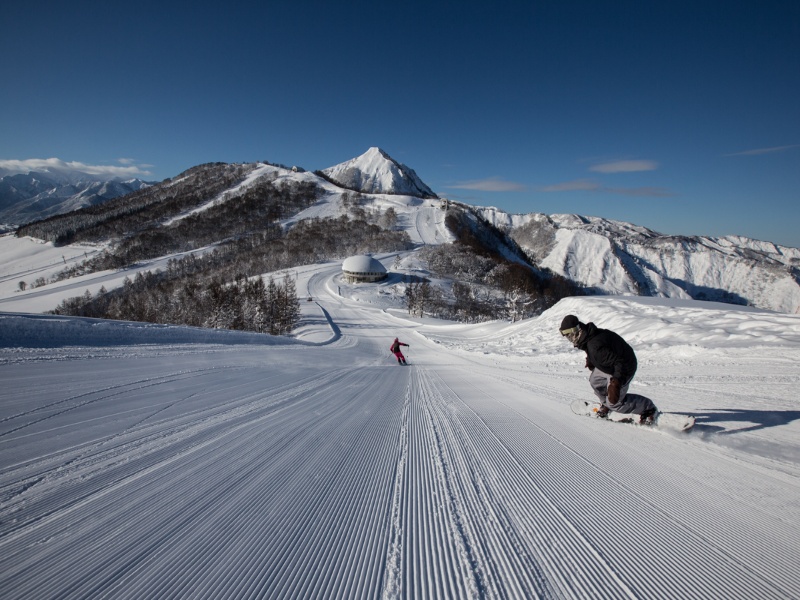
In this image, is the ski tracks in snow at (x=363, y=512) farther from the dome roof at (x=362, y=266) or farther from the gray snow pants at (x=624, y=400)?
the dome roof at (x=362, y=266)

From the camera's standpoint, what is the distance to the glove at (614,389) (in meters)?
4.02

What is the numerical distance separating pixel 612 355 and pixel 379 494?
10.6ft

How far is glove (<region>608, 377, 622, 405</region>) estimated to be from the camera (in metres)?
4.02

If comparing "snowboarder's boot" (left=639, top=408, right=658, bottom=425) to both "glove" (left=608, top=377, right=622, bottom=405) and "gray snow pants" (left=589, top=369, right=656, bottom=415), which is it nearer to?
"gray snow pants" (left=589, top=369, right=656, bottom=415)

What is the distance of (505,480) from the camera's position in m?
2.83

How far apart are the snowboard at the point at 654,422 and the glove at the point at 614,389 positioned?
11.8 inches

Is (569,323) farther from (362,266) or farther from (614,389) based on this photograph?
(362,266)

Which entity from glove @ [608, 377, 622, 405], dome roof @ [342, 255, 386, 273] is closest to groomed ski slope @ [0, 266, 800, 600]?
glove @ [608, 377, 622, 405]

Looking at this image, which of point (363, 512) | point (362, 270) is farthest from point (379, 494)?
point (362, 270)

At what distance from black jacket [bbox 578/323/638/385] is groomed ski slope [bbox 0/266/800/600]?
0.75m

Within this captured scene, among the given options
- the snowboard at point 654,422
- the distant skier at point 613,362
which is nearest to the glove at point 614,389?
the distant skier at point 613,362

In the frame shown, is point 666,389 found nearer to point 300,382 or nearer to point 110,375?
point 300,382

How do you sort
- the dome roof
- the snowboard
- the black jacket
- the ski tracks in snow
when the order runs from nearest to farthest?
the ski tracks in snow < the snowboard < the black jacket < the dome roof

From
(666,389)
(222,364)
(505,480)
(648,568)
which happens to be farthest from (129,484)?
(666,389)
